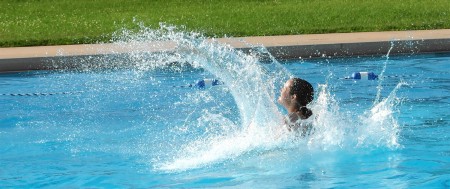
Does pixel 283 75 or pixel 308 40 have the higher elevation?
pixel 308 40

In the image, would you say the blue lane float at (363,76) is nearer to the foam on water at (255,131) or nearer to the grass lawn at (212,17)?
the foam on water at (255,131)

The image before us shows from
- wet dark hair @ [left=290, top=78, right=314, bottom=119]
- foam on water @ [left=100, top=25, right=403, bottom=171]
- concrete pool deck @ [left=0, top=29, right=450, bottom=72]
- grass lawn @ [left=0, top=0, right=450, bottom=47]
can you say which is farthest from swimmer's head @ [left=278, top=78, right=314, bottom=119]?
grass lawn @ [left=0, top=0, right=450, bottom=47]

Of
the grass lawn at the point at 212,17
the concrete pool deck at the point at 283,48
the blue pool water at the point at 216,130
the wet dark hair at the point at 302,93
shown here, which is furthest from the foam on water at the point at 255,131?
the grass lawn at the point at 212,17

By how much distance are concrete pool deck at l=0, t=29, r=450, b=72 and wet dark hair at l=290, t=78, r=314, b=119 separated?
16.6 feet

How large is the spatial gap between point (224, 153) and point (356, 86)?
3492mm

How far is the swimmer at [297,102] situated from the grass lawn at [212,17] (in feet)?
23.1

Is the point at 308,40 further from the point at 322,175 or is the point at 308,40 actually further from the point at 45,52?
the point at 322,175

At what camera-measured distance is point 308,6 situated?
17469mm

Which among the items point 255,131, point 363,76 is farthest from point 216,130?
point 363,76

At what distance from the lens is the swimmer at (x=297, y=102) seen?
675 cm

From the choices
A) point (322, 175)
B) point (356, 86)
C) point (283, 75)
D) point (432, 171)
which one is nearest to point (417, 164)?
point (432, 171)

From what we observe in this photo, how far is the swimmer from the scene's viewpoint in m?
6.75

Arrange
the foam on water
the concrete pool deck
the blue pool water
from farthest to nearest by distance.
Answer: the concrete pool deck
the foam on water
the blue pool water

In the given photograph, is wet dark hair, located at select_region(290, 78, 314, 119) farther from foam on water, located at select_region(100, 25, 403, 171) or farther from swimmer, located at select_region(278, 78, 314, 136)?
foam on water, located at select_region(100, 25, 403, 171)
